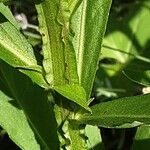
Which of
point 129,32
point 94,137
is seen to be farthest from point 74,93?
point 129,32

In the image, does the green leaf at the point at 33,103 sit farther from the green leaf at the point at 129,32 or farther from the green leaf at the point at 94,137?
the green leaf at the point at 129,32

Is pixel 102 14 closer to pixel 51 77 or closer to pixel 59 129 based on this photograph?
pixel 51 77

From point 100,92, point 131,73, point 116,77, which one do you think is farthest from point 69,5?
point 116,77

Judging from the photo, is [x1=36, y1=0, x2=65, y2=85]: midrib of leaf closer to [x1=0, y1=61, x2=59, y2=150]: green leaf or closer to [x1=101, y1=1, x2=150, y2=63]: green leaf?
[x1=0, y1=61, x2=59, y2=150]: green leaf

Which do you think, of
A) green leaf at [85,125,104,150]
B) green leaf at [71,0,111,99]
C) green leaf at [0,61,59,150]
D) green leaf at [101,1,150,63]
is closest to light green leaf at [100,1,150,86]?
green leaf at [101,1,150,63]

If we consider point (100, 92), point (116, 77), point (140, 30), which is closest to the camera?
point (100, 92)

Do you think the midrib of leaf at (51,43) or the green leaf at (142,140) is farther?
the green leaf at (142,140)

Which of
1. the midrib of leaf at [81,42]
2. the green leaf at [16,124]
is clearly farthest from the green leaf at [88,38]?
the green leaf at [16,124]
